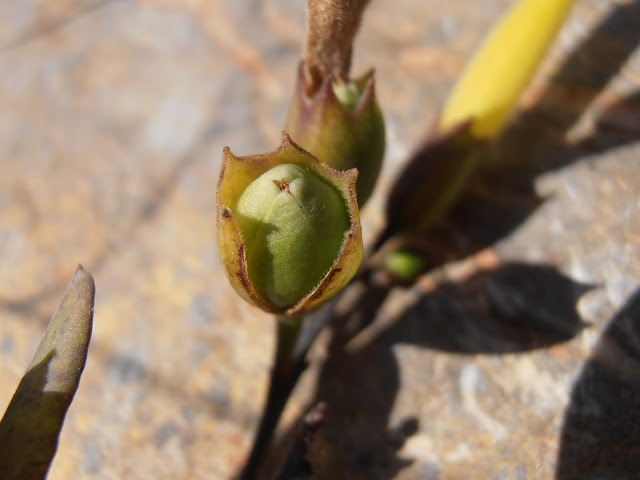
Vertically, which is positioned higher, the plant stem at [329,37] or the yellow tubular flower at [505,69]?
the plant stem at [329,37]

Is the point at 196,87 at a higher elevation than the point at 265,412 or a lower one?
higher

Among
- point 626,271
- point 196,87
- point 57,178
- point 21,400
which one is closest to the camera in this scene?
point 21,400

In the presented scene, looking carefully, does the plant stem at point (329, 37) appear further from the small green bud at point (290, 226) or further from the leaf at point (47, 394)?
the leaf at point (47, 394)

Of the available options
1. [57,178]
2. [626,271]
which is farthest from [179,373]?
[626,271]

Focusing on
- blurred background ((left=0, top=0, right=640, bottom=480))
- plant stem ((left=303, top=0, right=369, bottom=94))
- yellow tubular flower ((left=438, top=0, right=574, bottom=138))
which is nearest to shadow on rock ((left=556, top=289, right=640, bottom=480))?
blurred background ((left=0, top=0, right=640, bottom=480))

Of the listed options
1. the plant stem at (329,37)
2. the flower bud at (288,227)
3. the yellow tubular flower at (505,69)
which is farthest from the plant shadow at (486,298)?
the plant stem at (329,37)

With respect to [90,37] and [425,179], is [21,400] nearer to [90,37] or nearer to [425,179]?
[425,179]

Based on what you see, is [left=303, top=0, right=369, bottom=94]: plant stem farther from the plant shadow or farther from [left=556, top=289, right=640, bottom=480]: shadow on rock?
[left=556, top=289, right=640, bottom=480]: shadow on rock
